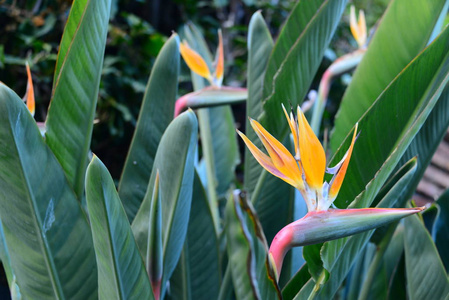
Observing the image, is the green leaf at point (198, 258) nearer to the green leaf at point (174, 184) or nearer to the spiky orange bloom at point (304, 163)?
the green leaf at point (174, 184)

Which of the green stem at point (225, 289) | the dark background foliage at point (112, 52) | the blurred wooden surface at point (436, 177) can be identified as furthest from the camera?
the blurred wooden surface at point (436, 177)

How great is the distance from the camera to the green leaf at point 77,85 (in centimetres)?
48

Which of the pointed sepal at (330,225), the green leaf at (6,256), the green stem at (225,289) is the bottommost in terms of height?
the green stem at (225,289)

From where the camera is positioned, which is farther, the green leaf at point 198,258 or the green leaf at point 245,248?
the green leaf at point 198,258

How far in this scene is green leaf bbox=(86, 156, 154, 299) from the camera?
37 cm

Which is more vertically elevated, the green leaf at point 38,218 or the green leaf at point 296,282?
the green leaf at point 38,218

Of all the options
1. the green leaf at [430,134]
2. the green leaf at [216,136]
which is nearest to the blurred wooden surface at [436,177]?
the green leaf at [216,136]

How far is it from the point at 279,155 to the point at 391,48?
0.97ft

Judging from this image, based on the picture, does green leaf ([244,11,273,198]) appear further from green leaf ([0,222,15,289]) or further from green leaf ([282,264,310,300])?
green leaf ([0,222,15,289])

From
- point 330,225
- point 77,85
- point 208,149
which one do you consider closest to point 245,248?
point 330,225

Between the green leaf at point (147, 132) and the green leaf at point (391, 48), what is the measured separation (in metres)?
0.23

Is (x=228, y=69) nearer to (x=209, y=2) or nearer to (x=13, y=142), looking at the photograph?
(x=209, y=2)

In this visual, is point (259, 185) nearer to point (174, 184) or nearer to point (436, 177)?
point (174, 184)

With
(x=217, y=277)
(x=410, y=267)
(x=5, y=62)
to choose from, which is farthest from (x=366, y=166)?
(x=5, y=62)
